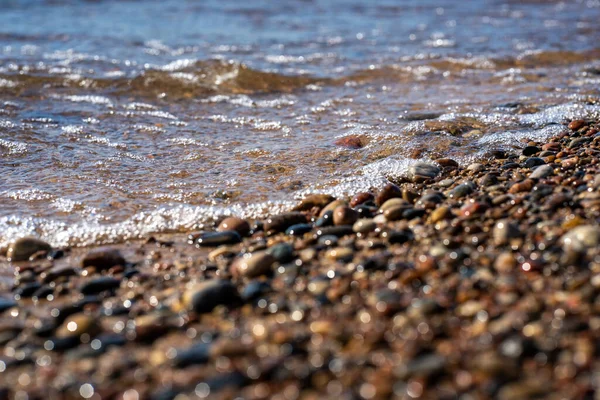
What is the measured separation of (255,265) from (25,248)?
3.84 ft

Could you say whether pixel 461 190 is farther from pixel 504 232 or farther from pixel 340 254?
pixel 340 254

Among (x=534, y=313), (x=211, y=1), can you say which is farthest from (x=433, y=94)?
(x=211, y=1)

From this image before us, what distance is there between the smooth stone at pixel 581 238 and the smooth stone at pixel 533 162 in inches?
47.5

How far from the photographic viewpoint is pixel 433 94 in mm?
5926

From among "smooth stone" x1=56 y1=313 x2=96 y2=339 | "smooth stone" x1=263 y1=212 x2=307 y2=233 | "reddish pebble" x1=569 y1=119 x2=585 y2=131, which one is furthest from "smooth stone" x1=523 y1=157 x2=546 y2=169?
"smooth stone" x1=56 y1=313 x2=96 y2=339

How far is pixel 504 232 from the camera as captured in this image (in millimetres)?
2572

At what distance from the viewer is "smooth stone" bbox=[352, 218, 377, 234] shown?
2.88 meters

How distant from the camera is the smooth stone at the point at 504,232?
8.36 feet

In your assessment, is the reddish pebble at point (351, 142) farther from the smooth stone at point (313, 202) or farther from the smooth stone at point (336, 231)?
the smooth stone at point (336, 231)

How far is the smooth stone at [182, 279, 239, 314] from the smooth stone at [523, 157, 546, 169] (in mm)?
2093

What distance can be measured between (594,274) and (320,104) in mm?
3867

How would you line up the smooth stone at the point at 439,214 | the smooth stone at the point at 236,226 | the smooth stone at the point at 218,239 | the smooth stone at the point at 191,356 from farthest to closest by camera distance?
1. the smooth stone at the point at 236,226
2. the smooth stone at the point at 218,239
3. the smooth stone at the point at 439,214
4. the smooth stone at the point at 191,356

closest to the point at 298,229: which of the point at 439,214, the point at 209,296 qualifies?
the point at 439,214

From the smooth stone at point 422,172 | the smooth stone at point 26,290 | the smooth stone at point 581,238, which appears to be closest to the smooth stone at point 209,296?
the smooth stone at point 26,290
